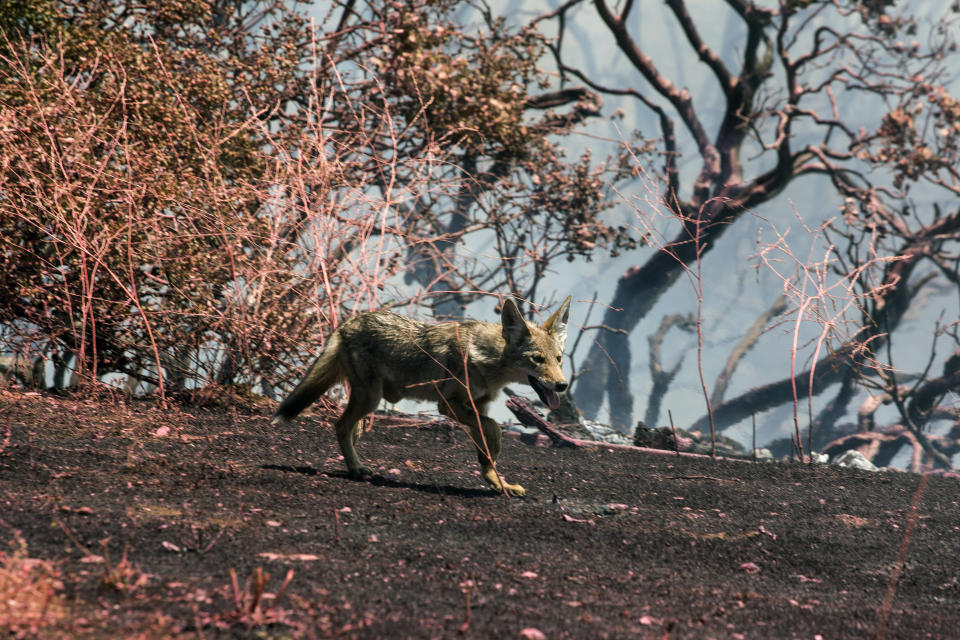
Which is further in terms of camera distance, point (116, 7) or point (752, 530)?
point (116, 7)

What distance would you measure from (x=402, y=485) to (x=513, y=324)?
1231 mm

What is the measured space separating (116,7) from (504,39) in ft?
16.9

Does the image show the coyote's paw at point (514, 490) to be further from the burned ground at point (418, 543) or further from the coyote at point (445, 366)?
the burned ground at point (418, 543)

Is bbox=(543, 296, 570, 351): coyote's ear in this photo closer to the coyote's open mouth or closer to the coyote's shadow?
the coyote's open mouth

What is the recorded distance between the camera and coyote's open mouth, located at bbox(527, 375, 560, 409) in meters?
4.87

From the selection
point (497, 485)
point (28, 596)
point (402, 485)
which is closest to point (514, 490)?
point (497, 485)

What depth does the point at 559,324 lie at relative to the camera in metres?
5.11

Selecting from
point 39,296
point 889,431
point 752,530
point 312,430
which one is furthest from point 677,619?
point 889,431

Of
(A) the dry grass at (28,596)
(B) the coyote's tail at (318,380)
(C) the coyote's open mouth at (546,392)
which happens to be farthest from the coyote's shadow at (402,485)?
(A) the dry grass at (28,596)

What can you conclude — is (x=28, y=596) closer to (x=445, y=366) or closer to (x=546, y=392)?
(x=445, y=366)

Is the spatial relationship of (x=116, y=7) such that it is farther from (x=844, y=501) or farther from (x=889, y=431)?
(x=889, y=431)

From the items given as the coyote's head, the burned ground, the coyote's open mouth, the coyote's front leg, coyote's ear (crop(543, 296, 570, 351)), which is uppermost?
coyote's ear (crop(543, 296, 570, 351))

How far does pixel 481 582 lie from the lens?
3426 millimetres

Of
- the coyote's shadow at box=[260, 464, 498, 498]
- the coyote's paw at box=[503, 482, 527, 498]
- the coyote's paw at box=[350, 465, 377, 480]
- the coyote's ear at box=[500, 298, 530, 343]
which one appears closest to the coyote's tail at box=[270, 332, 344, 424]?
the coyote's shadow at box=[260, 464, 498, 498]
